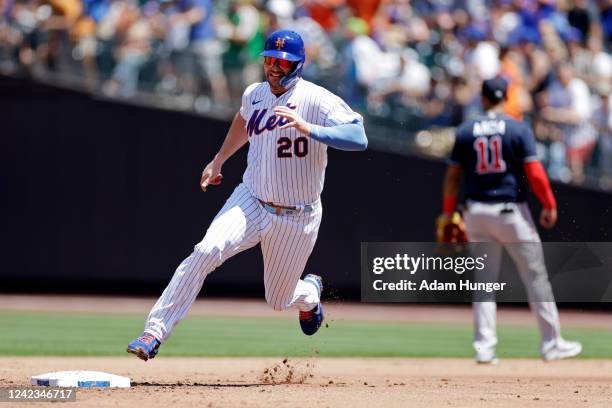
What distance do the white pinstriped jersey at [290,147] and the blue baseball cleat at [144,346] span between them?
3.73ft

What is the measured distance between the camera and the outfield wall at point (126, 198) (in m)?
16.5

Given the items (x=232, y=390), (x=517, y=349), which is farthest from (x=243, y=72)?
(x=232, y=390)

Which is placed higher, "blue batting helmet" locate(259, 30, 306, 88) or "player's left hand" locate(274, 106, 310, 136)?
"blue batting helmet" locate(259, 30, 306, 88)

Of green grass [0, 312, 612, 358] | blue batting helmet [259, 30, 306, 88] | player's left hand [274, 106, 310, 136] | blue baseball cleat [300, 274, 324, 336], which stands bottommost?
green grass [0, 312, 612, 358]

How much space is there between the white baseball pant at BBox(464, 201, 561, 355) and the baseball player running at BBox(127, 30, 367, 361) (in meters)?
2.49

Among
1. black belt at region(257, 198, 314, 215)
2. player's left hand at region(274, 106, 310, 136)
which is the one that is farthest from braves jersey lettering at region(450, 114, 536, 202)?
player's left hand at region(274, 106, 310, 136)

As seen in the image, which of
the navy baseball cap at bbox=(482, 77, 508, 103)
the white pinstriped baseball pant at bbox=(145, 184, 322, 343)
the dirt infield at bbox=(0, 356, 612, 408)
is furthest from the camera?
the navy baseball cap at bbox=(482, 77, 508, 103)

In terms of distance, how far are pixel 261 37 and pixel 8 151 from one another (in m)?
3.92

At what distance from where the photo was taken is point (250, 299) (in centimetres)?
1730

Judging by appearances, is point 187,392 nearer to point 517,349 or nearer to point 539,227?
point 517,349

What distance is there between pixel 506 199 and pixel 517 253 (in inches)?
17.7

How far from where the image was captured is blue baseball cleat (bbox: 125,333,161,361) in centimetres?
711
